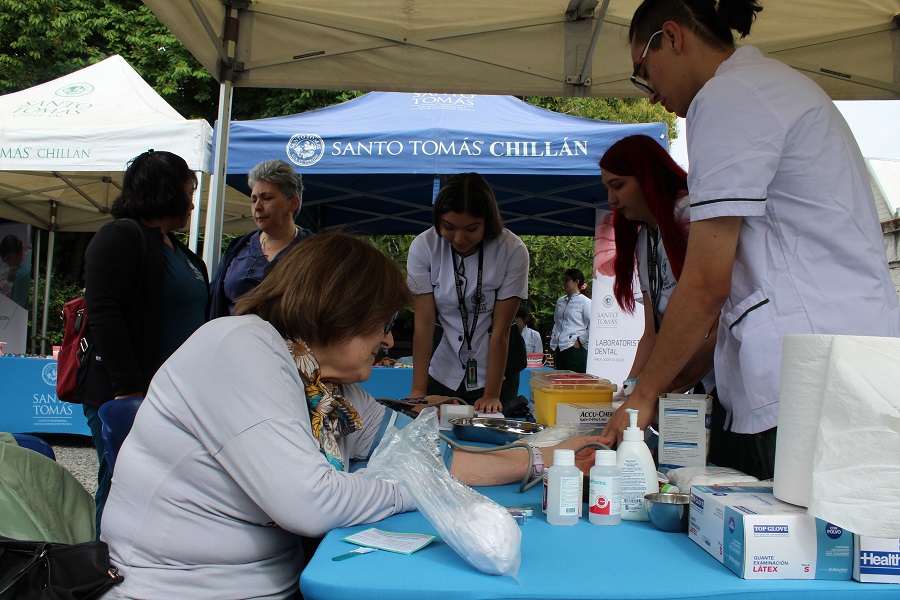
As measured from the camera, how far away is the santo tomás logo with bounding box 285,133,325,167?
18.5 ft

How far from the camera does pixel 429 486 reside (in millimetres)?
1076

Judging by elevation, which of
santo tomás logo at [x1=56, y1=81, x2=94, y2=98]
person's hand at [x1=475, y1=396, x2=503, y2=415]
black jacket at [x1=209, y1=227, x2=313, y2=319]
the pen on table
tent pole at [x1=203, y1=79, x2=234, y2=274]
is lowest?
the pen on table

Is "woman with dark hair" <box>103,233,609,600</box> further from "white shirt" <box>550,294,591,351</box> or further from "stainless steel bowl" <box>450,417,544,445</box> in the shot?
"white shirt" <box>550,294,591,351</box>

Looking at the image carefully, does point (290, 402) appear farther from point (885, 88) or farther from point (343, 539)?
point (885, 88)

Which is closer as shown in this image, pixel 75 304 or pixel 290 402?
pixel 290 402

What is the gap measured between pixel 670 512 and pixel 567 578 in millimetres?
271

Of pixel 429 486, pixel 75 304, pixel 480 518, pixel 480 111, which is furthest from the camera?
pixel 480 111

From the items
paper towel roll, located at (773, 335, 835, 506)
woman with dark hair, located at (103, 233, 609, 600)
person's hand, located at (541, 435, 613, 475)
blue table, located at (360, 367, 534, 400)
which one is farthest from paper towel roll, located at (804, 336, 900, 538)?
blue table, located at (360, 367, 534, 400)

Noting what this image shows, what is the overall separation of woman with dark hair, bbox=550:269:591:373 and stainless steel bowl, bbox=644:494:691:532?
23.4 ft

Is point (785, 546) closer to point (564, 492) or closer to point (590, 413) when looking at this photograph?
point (564, 492)

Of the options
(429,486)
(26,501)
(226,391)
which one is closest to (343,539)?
(429,486)

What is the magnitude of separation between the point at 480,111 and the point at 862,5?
3454mm

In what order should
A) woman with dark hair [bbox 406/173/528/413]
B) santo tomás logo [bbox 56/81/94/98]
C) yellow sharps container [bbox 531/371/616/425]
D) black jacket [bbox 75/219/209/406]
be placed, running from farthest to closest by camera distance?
santo tomás logo [bbox 56/81/94/98] < woman with dark hair [bbox 406/173/528/413] < black jacket [bbox 75/219/209/406] < yellow sharps container [bbox 531/371/616/425]

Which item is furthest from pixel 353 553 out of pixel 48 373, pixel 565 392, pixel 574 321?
pixel 574 321
